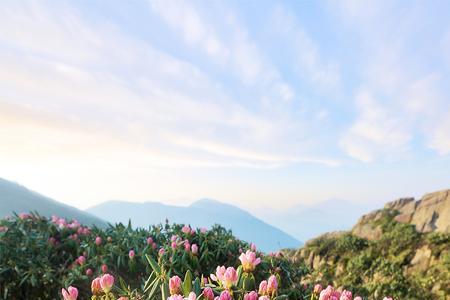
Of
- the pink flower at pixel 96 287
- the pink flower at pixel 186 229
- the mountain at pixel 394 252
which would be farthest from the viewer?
the mountain at pixel 394 252

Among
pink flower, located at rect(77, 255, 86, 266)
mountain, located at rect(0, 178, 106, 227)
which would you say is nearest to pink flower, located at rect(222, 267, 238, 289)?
pink flower, located at rect(77, 255, 86, 266)

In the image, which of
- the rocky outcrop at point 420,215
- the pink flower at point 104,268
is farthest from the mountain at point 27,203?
the pink flower at point 104,268

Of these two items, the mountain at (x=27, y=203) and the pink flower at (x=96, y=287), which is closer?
the pink flower at (x=96, y=287)

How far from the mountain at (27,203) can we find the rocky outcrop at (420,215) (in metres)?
48.5

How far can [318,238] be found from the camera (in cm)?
1727

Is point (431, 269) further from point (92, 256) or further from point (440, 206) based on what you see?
point (92, 256)

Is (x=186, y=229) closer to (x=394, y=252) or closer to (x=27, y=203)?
(x=394, y=252)

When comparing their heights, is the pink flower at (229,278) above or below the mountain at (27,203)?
below

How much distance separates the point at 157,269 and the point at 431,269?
1012cm


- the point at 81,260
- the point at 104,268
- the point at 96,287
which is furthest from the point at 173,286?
the point at 81,260

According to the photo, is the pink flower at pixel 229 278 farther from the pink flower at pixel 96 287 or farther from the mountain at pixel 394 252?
the mountain at pixel 394 252

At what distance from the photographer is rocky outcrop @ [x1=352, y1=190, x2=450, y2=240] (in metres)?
14.6

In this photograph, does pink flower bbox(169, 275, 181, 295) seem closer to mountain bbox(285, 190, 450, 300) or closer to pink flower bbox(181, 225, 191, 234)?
pink flower bbox(181, 225, 191, 234)

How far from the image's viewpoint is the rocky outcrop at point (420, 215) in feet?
47.8
